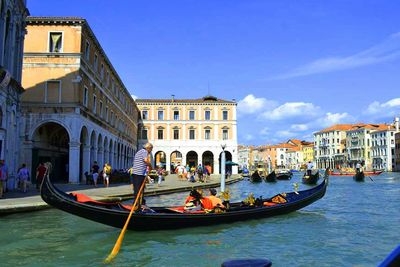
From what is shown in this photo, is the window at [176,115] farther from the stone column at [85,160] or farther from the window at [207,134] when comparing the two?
the stone column at [85,160]

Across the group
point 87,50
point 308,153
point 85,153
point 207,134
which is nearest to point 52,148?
point 85,153

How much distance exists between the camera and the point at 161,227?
7.79 meters

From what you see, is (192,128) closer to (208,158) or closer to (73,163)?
(208,158)

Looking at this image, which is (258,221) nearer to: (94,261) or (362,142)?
(94,261)

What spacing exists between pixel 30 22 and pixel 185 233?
1576cm

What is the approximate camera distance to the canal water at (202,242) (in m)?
6.15

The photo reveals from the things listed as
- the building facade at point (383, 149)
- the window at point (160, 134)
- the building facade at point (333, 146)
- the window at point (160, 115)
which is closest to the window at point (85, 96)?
the window at point (160, 134)

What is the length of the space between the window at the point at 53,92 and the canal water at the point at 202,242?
1061 centimetres

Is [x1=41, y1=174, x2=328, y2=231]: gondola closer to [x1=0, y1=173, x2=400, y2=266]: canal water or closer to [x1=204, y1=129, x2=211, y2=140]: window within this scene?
[x1=0, y1=173, x2=400, y2=266]: canal water

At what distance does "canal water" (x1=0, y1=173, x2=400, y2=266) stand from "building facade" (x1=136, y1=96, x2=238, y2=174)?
122ft

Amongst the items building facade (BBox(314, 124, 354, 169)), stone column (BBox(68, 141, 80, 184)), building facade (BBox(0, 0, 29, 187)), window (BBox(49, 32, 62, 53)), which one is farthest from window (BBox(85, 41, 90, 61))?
building facade (BBox(314, 124, 354, 169))

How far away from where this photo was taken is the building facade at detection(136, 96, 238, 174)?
4759cm

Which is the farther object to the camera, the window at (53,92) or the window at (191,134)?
the window at (191,134)


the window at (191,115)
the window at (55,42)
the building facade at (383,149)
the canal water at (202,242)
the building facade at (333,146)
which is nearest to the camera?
the canal water at (202,242)
